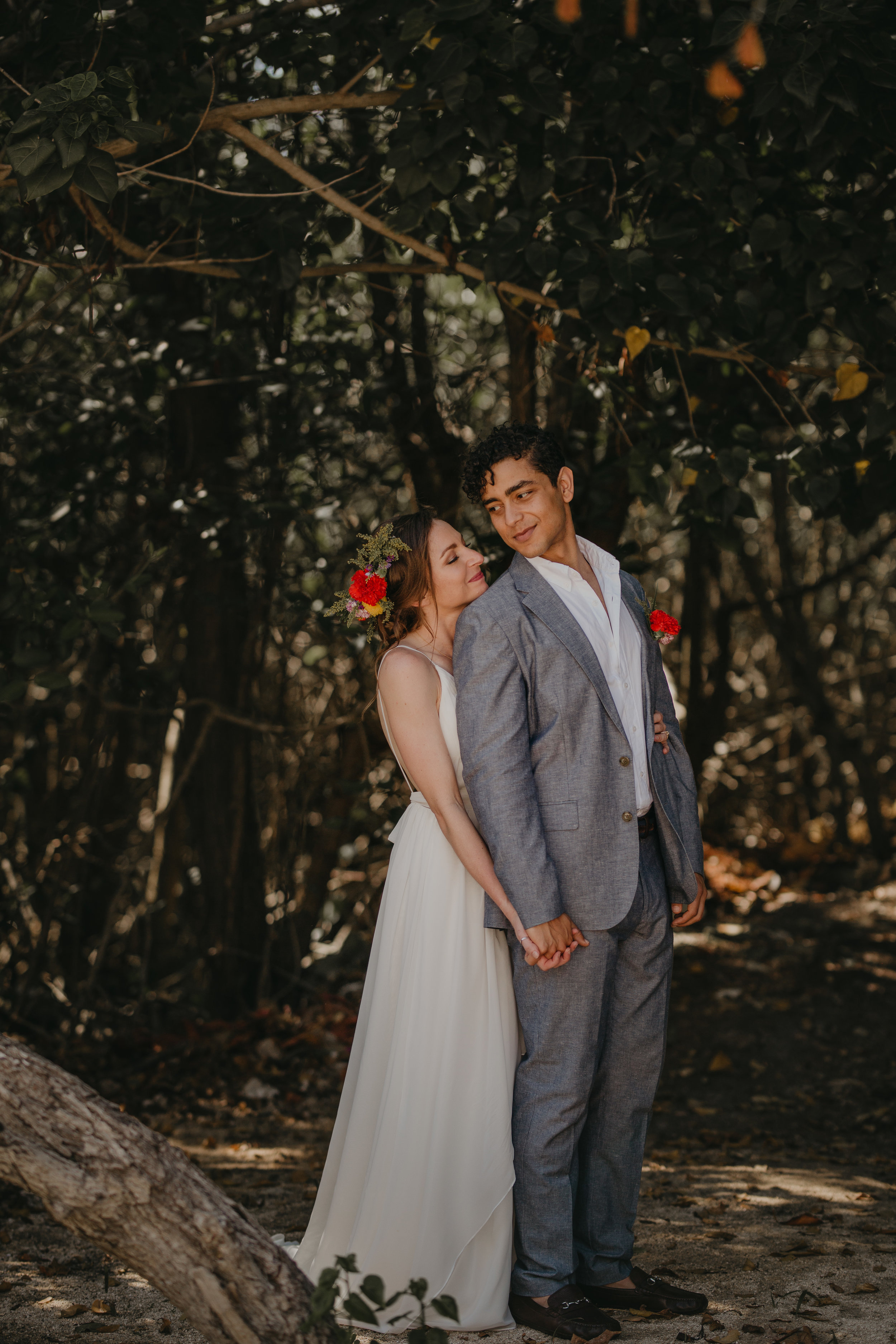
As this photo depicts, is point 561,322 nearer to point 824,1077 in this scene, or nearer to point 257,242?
point 257,242

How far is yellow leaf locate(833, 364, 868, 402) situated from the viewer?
315 centimetres

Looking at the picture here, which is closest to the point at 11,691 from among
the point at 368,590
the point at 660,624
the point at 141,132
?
the point at 368,590

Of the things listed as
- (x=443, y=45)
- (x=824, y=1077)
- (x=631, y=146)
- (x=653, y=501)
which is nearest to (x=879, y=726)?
(x=824, y=1077)

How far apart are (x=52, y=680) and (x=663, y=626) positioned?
172 cm

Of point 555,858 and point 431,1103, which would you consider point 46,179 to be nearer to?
point 555,858

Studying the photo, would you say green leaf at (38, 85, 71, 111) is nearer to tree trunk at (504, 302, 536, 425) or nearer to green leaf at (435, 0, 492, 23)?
green leaf at (435, 0, 492, 23)

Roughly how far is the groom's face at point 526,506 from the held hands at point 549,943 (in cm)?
84

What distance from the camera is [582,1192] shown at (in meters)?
2.70

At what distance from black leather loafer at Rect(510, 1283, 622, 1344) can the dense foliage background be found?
201 cm

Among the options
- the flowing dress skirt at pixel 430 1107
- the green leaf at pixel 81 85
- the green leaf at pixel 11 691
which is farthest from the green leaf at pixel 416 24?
the green leaf at pixel 11 691

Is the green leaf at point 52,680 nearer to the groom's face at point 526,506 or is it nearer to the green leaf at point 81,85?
the groom's face at point 526,506

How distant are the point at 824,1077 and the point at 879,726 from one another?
143 inches

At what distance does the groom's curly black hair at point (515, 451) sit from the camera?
2691 mm

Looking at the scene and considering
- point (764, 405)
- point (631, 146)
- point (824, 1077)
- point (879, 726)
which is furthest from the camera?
point (879, 726)
